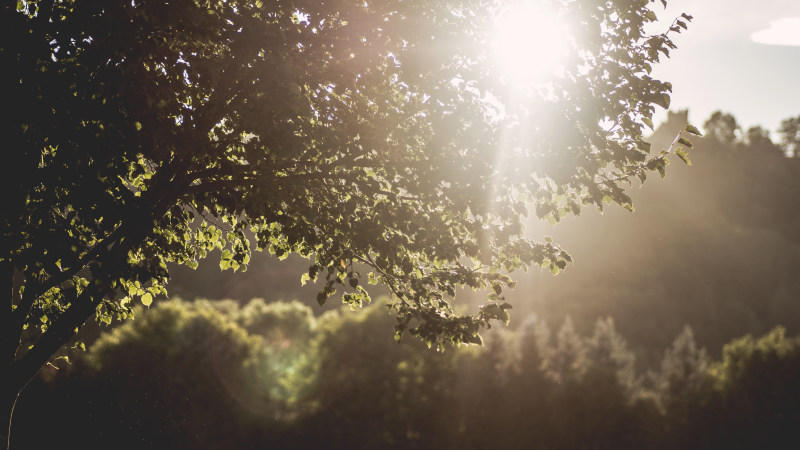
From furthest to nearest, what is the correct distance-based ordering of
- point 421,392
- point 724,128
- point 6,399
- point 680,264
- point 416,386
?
point 724,128 → point 680,264 → point 421,392 → point 416,386 → point 6,399

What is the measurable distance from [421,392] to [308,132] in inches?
1373

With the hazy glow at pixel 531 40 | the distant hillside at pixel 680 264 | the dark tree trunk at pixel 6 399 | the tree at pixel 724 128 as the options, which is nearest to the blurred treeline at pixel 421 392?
the dark tree trunk at pixel 6 399

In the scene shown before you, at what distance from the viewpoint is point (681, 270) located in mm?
111188

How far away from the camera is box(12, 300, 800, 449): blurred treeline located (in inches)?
1542

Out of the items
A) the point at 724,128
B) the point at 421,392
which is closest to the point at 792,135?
the point at 724,128

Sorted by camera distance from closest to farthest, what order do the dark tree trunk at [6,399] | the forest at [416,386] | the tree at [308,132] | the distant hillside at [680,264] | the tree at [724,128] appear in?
1. the tree at [308,132]
2. the dark tree trunk at [6,399]
3. the forest at [416,386]
4. the distant hillside at [680,264]
5. the tree at [724,128]

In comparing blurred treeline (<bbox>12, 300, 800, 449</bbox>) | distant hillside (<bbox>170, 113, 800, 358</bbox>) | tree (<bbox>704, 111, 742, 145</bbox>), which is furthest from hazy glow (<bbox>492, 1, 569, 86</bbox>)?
tree (<bbox>704, 111, 742, 145</bbox>)

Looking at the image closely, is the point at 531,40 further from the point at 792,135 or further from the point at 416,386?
Answer: the point at 792,135

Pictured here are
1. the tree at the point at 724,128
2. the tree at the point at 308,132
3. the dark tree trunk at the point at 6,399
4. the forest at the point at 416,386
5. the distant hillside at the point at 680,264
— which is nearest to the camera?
the tree at the point at 308,132

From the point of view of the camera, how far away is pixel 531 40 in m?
8.11

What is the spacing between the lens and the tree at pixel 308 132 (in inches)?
249

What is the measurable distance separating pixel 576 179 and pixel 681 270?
117 metres

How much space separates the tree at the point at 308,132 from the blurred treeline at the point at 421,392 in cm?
3081

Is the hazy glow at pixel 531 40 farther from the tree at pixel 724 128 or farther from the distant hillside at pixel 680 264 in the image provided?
the tree at pixel 724 128
